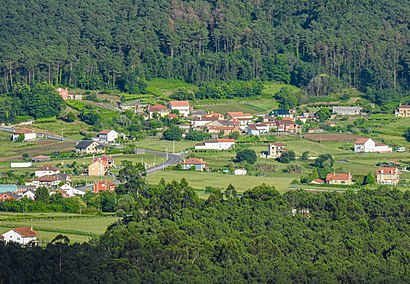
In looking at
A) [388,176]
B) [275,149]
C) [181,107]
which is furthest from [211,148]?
[388,176]

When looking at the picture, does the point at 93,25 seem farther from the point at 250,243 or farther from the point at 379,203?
the point at 250,243

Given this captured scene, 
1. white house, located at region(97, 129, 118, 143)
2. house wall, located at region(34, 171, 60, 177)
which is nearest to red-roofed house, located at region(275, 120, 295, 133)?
white house, located at region(97, 129, 118, 143)

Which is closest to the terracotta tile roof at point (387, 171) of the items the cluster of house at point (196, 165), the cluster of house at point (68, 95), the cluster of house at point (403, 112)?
the cluster of house at point (196, 165)

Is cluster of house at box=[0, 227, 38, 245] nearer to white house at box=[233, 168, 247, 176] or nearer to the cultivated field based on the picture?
white house at box=[233, 168, 247, 176]

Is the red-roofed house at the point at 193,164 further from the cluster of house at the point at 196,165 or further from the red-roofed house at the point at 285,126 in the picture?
the red-roofed house at the point at 285,126

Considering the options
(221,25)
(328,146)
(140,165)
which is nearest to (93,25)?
(221,25)

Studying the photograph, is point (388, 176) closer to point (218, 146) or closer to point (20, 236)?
point (218, 146)
